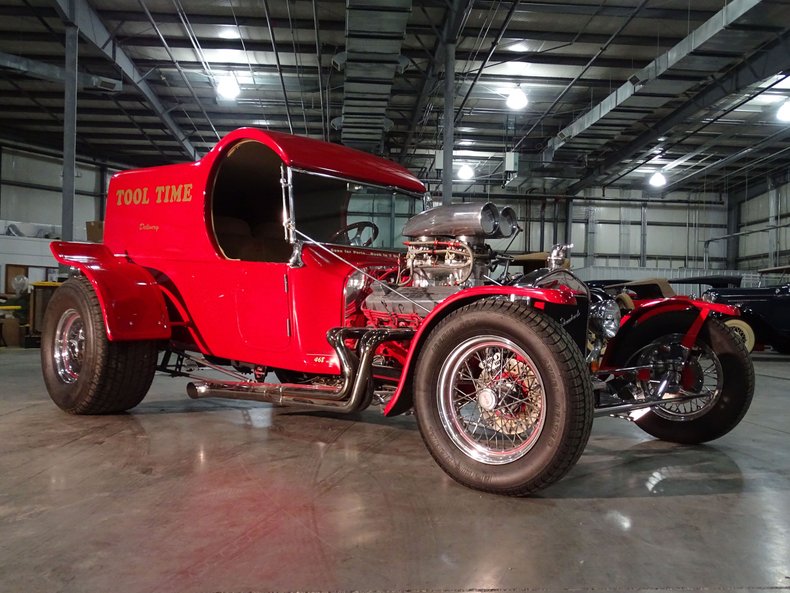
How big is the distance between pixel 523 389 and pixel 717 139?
1721 centimetres

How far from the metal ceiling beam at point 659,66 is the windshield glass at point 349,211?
7.40m

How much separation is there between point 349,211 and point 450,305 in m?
1.65

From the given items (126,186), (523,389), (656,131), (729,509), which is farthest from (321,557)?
(656,131)

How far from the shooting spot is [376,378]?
3309mm

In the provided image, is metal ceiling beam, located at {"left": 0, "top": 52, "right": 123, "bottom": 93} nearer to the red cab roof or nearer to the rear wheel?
the red cab roof

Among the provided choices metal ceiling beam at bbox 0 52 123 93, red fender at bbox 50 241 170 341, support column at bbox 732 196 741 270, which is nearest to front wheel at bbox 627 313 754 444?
red fender at bbox 50 241 170 341

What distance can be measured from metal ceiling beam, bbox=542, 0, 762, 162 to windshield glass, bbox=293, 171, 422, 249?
740cm

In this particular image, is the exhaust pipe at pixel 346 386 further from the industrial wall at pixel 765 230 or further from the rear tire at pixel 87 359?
the industrial wall at pixel 765 230

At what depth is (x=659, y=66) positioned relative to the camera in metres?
11.1

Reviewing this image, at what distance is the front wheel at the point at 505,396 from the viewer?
2377 millimetres

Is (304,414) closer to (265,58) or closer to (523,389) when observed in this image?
(523,389)

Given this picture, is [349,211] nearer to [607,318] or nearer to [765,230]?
[607,318]

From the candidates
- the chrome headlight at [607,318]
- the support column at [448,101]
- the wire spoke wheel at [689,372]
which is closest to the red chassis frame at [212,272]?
the chrome headlight at [607,318]

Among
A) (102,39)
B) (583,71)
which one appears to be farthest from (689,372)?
(102,39)
